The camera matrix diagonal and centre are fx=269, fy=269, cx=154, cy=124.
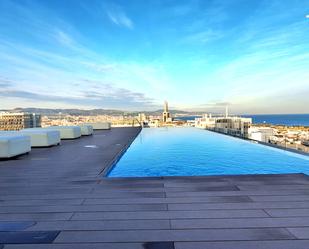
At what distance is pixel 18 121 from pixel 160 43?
6.80 meters

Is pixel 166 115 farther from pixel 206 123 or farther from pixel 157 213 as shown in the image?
pixel 157 213

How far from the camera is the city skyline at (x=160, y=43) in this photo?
8906mm

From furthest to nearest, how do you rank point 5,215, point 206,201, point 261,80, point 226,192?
1. point 261,80
2. point 226,192
3. point 206,201
4. point 5,215

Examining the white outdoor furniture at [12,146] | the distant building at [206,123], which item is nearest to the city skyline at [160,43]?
the distant building at [206,123]

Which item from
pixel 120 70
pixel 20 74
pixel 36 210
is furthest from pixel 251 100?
pixel 36 210

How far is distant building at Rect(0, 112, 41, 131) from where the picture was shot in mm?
10250

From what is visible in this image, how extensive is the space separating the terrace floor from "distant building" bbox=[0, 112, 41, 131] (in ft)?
24.2

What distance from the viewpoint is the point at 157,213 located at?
2.32 metres

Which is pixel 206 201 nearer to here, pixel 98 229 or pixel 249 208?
pixel 249 208

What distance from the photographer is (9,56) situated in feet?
41.6

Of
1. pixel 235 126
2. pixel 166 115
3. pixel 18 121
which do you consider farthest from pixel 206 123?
pixel 166 115

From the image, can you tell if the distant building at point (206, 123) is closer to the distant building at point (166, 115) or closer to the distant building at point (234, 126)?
the distant building at point (234, 126)

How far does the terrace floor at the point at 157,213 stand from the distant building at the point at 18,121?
7.39 meters

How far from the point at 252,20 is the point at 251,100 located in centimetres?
1187
